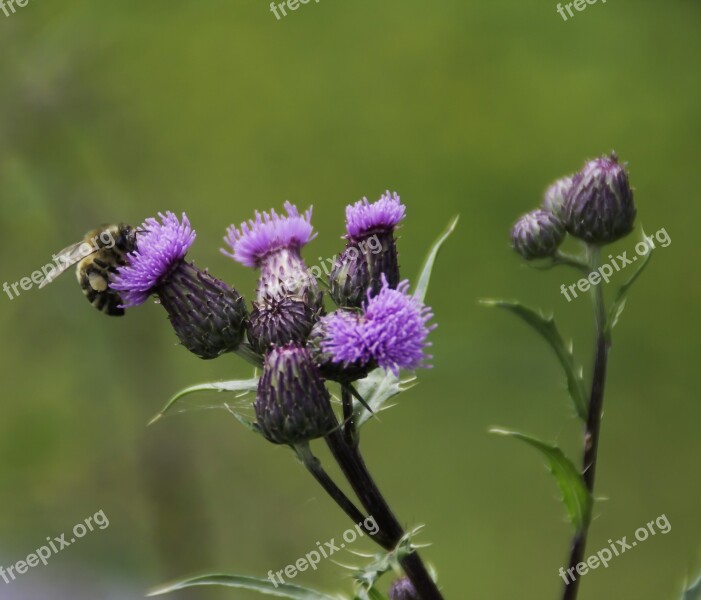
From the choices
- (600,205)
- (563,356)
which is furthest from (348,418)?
(600,205)

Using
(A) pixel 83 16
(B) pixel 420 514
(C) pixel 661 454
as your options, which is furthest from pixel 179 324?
(C) pixel 661 454


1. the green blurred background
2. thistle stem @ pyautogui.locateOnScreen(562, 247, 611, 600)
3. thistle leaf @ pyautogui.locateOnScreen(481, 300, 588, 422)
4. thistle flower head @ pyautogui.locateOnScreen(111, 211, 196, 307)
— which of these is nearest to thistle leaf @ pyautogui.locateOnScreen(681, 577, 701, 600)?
thistle stem @ pyautogui.locateOnScreen(562, 247, 611, 600)

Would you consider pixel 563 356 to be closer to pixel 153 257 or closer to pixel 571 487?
pixel 571 487

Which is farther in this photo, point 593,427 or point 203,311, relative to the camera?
point 203,311

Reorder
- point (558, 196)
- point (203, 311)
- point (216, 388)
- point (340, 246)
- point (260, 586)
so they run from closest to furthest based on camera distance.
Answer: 1. point (260, 586)
2. point (216, 388)
3. point (203, 311)
4. point (558, 196)
5. point (340, 246)

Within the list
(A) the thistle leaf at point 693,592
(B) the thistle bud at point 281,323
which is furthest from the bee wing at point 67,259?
(A) the thistle leaf at point 693,592
